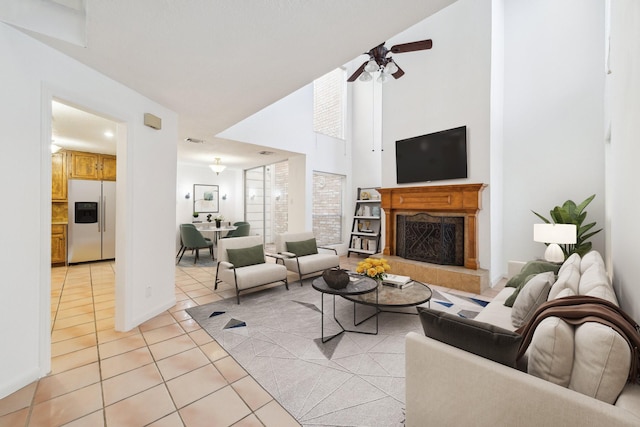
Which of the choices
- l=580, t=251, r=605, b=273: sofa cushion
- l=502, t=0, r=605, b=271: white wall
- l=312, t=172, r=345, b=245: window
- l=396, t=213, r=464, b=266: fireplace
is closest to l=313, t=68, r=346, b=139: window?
l=312, t=172, r=345, b=245: window

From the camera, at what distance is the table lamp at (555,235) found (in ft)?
10.0

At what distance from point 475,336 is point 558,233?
281 cm

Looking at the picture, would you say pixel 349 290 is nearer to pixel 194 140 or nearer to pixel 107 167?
pixel 194 140

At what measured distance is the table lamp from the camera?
3.06m

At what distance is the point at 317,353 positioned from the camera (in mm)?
2293

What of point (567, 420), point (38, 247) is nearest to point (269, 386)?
point (567, 420)

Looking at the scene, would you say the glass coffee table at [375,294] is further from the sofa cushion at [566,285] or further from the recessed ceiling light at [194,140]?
the recessed ceiling light at [194,140]

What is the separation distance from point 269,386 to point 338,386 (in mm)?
494

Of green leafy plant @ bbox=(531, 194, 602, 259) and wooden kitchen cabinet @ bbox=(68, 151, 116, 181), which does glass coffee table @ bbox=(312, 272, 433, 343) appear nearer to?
green leafy plant @ bbox=(531, 194, 602, 259)

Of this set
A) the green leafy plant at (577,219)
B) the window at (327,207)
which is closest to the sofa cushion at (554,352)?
the green leafy plant at (577,219)

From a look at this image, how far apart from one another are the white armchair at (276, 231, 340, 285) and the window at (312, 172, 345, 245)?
1.57 metres

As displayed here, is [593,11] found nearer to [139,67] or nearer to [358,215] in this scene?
[358,215]

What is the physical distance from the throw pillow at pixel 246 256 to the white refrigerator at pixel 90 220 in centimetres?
380

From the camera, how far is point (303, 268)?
4.29 metres
